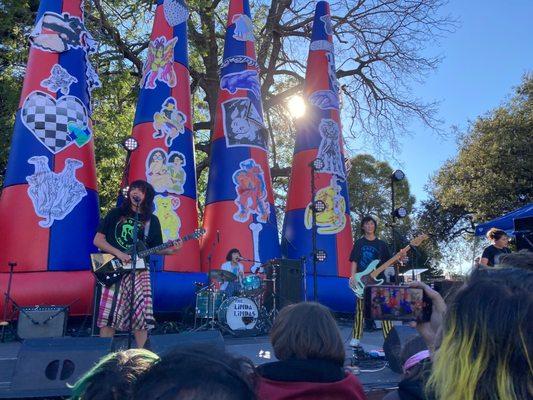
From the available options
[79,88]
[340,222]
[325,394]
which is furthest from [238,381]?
[340,222]

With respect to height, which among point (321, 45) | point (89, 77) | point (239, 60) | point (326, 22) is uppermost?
point (326, 22)

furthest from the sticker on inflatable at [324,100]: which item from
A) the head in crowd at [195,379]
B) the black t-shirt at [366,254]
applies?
the head in crowd at [195,379]

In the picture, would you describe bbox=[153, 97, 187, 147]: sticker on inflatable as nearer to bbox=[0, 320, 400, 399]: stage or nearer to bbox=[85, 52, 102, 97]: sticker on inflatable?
bbox=[85, 52, 102, 97]: sticker on inflatable

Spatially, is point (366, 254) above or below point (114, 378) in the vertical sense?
above

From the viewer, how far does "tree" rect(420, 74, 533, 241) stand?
71.2 feet

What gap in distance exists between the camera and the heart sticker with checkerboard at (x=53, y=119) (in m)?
9.02

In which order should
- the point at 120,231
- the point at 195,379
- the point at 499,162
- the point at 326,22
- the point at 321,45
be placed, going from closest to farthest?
1. the point at 195,379
2. the point at 120,231
3. the point at 321,45
4. the point at 326,22
5. the point at 499,162

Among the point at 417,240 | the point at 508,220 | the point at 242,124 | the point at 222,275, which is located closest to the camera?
the point at 417,240

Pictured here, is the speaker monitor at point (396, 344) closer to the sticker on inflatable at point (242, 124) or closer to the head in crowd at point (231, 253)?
the head in crowd at point (231, 253)

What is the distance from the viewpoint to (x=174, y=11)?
1080 cm

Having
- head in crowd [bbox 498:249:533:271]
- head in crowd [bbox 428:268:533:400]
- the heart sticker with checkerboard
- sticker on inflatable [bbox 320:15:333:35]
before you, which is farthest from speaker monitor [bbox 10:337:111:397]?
sticker on inflatable [bbox 320:15:333:35]

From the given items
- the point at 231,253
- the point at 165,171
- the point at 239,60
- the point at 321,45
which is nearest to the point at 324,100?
the point at 321,45

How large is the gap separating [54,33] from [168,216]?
4060mm

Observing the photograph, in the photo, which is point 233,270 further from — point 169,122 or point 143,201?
point 143,201
